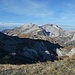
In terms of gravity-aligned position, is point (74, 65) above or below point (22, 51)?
above

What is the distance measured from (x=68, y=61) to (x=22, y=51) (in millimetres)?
172159

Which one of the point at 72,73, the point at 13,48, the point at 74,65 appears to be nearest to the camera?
the point at 72,73

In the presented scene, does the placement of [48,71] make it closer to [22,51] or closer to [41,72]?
[41,72]

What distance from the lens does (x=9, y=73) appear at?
52.2 feet

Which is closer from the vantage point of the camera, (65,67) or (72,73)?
(72,73)

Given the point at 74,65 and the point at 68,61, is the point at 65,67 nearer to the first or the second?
the point at 74,65

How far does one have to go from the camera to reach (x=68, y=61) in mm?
17938

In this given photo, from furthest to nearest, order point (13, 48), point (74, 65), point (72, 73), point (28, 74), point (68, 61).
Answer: point (13, 48) → point (68, 61) → point (74, 65) → point (28, 74) → point (72, 73)

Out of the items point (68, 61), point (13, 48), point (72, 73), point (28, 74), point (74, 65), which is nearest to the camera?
point (72, 73)

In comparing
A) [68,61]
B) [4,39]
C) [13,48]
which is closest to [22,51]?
[13,48]

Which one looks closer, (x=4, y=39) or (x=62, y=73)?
(x=62, y=73)

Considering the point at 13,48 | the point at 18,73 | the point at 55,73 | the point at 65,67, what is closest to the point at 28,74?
the point at 18,73

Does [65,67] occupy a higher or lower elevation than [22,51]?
higher

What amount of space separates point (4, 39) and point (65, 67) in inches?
7339
